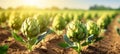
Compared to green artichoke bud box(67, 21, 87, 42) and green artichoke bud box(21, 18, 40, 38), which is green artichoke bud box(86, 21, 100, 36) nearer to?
green artichoke bud box(67, 21, 87, 42)

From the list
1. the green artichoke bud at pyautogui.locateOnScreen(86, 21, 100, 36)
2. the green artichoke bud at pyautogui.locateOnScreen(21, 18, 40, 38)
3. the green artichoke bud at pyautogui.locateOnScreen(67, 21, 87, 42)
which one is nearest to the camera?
the green artichoke bud at pyautogui.locateOnScreen(67, 21, 87, 42)

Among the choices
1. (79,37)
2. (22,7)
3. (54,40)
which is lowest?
(22,7)

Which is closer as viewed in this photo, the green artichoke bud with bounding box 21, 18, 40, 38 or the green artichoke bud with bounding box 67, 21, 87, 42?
the green artichoke bud with bounding box 67, 21, 87, 42

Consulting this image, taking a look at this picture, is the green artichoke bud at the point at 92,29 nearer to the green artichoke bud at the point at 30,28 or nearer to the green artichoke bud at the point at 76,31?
the green artichoke bud at the point at 76,31

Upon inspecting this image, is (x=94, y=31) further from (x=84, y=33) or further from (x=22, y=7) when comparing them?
(x=22, y=7)

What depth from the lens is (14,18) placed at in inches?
644

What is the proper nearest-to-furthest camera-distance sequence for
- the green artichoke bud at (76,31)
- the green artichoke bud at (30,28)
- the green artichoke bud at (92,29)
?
the green artichoke bud at (76,31) < the green artichoke bud at (30,28) < the green artichoke bud at (92,29)

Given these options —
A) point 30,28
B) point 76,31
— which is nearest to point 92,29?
point 76,31

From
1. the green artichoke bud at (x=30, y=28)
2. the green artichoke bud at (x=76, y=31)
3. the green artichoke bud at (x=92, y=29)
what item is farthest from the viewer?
the green artichoke bud at (x=92, y=29)

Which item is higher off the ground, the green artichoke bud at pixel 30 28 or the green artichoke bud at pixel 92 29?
the green artichoke bud at pixel 30 28

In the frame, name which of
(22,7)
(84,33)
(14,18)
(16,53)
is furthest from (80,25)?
(22,7)

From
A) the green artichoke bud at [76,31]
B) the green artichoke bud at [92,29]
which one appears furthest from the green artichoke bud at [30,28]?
the green artichoke bud at [92,29]

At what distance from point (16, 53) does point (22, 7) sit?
80.0 m

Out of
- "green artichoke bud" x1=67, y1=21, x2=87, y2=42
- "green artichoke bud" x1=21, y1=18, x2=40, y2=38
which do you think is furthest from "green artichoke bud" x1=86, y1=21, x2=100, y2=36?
"green artichoke bud" x1=21, y1=18, x2=40, y2=38
